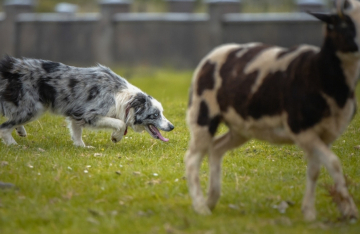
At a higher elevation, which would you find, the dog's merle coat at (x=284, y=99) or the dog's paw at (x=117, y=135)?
the dog's merle coat at (x=284, y=99)

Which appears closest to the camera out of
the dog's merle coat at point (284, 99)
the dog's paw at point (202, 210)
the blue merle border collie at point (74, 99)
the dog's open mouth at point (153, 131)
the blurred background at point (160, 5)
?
the dog's merle coat at point (284, 99)

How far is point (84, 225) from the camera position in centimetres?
460

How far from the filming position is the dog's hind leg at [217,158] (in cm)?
504

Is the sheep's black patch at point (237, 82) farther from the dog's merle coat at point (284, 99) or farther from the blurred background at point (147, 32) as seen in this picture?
the blurred background at point (147, 32)

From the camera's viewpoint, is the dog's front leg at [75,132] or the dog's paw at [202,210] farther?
the dog's front leg at [75,132]

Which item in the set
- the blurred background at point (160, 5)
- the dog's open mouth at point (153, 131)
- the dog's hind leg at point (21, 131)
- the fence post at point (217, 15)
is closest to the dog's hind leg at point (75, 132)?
the dog's hind leg at point (21, 131)

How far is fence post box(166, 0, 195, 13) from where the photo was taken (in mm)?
23547

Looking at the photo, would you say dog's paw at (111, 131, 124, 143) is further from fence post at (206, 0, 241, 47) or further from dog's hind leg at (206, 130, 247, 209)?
fence post at (206, 0, 241, 47)

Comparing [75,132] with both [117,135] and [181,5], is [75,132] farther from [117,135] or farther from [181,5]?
[181,5]

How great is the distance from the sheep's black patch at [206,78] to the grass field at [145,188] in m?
1.12

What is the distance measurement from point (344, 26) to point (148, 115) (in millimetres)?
4436

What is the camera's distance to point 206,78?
5.00 meters

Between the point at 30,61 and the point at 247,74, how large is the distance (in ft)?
14.4

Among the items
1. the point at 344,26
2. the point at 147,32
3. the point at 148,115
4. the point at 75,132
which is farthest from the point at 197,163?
the point at 147,32
